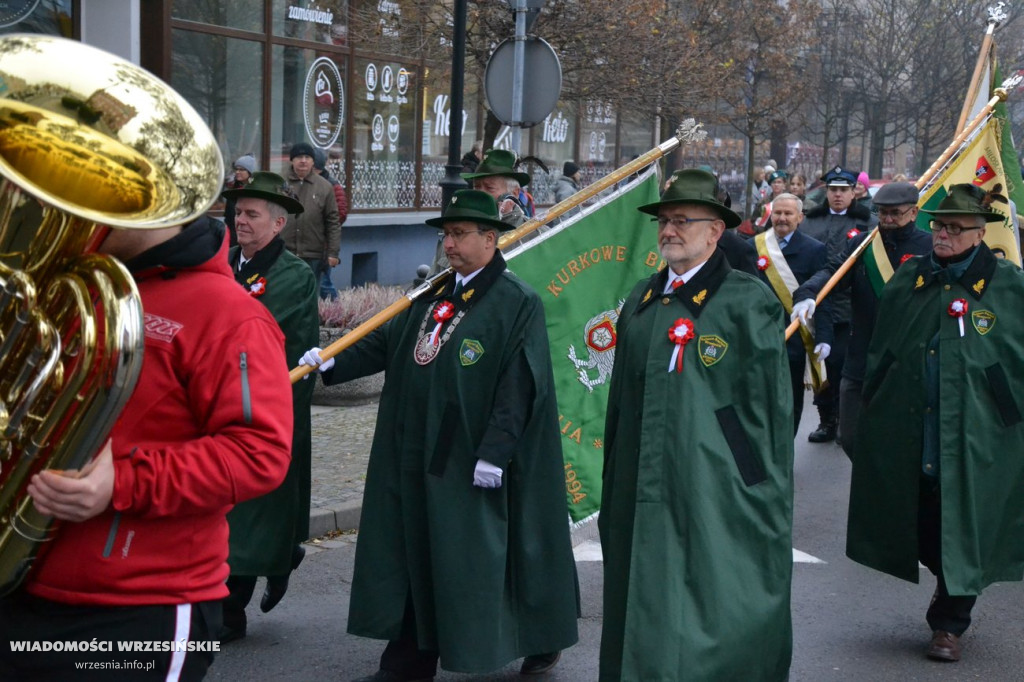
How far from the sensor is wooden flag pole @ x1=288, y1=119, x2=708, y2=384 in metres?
5.27

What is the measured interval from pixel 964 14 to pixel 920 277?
2517cm

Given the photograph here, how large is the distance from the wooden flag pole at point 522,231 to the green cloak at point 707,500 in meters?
1.07

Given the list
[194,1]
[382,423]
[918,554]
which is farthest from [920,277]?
[194,1]

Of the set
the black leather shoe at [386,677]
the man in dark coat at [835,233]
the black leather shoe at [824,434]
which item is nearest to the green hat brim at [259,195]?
the black leather shoe at [386,677]

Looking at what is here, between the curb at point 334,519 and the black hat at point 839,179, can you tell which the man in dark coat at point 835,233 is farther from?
the curb at point 334,519

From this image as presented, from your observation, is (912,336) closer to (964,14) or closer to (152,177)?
(152,177)

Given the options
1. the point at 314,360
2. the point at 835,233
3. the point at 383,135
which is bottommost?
the point at 314,360

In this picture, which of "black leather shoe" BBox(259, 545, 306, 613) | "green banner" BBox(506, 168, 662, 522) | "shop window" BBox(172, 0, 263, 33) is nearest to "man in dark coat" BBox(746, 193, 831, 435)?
"green banner" BBox(506, 168, 662, 522)

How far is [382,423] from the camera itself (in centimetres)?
524

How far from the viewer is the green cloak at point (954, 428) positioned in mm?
5832

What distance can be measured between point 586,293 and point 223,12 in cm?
1028

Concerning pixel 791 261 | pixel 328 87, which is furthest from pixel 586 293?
pixel 328 87

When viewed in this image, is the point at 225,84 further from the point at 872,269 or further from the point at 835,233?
the point at 872,269

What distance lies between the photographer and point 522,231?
19.8 ft
